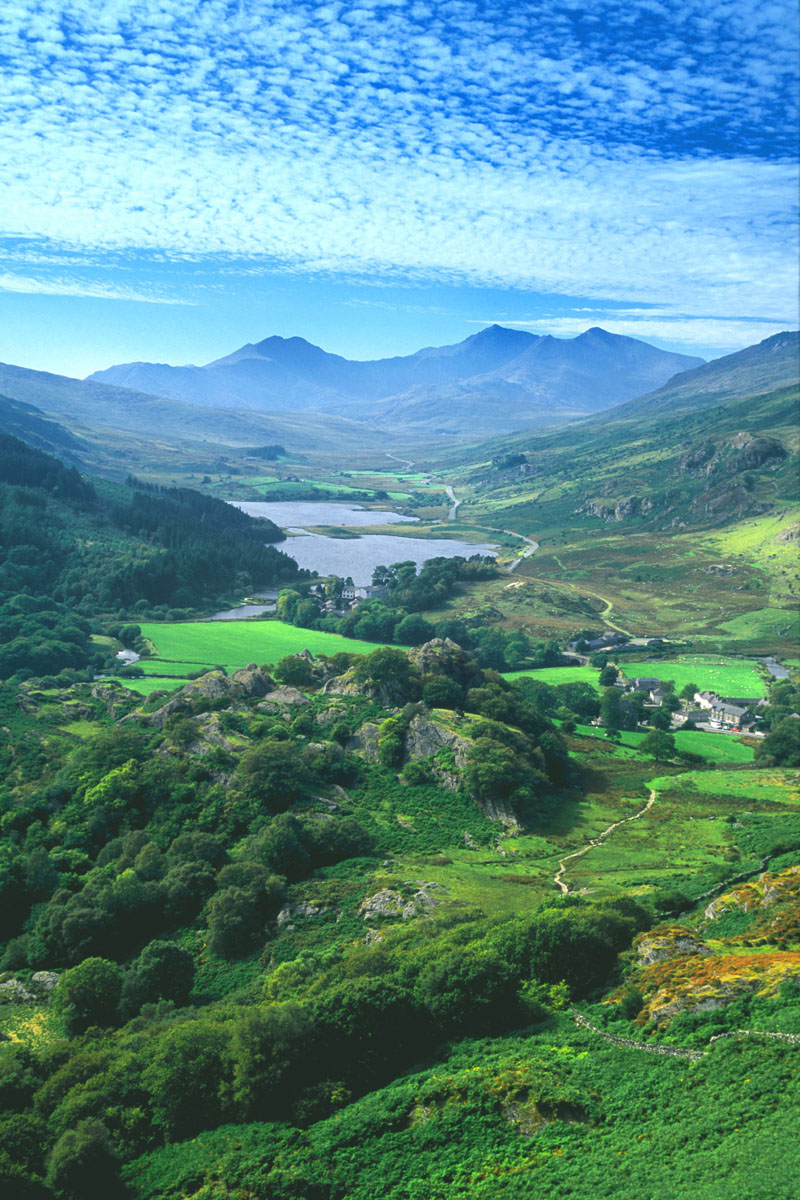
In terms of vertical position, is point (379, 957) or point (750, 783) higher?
point (379, 957)

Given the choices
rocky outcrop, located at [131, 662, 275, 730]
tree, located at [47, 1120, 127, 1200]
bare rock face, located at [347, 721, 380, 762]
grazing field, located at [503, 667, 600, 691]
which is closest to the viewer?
tree, located at [47, 1120, 127, 1200]

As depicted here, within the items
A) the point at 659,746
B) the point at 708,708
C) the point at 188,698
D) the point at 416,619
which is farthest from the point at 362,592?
the point at 188,698

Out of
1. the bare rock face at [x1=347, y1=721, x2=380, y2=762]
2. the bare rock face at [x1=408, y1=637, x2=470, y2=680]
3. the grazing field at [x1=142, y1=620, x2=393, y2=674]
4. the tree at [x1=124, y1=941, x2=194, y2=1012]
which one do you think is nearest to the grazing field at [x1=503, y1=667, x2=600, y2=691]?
the grazing field at [x1=142, y1=620, x2=393, y2=674]

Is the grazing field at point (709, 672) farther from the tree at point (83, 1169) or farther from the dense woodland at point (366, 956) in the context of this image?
the tree at point (83, 1169)

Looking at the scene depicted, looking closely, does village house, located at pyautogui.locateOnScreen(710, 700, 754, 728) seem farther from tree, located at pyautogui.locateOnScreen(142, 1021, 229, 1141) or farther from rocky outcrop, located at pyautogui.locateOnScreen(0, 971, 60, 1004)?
tree, located at pyautogui.locateOnScreen(142, 1021, 229, 1141)

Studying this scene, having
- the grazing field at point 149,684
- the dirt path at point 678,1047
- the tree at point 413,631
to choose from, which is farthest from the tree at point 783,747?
the tree at point 413,631

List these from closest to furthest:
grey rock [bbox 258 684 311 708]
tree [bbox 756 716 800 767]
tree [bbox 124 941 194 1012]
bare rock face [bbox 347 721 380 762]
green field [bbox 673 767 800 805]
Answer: tree [bbox 124 941 194 1012] < bare rock face [bbox 347 721 380 762] < green field [bbox 673 767 800 805] < grey rock [bbox 258 684 311 708] < tree [bbox 756 716 800 767]

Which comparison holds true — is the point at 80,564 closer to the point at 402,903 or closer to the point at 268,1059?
the point at 402,903

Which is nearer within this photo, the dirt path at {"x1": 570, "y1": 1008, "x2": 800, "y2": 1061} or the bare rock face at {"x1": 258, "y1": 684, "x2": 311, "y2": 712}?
the dirt path at {"x1": 570, "y1": 1008, "x2": 800, "y2": 1061}
